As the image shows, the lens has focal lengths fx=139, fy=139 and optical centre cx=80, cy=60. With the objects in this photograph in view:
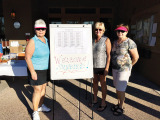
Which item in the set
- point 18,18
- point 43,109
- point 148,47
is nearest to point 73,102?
point 43,109

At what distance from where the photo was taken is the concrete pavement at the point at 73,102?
8.41ft

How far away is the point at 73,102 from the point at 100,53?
1.33m

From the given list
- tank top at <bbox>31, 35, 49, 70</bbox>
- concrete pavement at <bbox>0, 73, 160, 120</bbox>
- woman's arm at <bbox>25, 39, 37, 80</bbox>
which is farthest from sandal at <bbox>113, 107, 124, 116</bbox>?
woman's arm at <bbox>25, 39, 37, 80</bbox>

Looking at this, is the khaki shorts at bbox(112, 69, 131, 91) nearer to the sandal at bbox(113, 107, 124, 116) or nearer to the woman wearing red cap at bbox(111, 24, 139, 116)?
the woman wearing red cap at bbox(111, 24, 139, 116)

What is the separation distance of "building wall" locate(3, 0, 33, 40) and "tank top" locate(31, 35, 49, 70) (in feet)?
19.6

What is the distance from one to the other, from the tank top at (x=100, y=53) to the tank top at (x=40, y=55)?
847 mm

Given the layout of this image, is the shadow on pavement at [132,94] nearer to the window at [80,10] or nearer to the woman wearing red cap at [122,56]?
the woman wearing red cap at [122,56]

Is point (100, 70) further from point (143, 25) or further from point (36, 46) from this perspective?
point (143, 25)

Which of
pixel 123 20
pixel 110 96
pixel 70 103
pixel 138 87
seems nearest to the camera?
pixel 70 103

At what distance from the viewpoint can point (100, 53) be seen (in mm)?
2459

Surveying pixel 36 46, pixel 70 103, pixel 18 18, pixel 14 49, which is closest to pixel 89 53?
pixel 36 46

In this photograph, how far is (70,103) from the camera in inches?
120

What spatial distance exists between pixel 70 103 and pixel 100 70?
1083 millimetres

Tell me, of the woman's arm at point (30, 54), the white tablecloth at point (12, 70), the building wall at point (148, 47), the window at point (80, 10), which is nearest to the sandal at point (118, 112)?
the woman's arm at point (30, 54)
